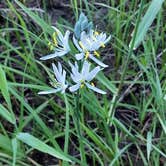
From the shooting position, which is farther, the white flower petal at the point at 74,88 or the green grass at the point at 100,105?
the green grass at the point at 100,105

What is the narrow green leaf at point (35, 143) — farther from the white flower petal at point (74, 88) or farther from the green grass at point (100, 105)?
the white flower petal at point (74, 88)

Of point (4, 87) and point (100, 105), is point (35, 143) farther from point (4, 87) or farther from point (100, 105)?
point (100, 105)

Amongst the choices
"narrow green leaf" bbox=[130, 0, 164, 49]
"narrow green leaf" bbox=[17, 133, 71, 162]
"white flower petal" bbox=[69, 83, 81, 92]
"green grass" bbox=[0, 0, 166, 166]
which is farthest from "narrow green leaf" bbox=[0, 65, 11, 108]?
"narrow green leaf" bbox=[130, 0, 164, 49]

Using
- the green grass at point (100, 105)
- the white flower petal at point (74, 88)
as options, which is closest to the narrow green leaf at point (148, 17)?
the green grass at point (100, 105)

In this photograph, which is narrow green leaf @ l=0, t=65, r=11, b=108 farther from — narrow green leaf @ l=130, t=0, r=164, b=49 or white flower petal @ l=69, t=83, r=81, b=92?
narrow green leaf @ l=130, t=0, r=164, b=49

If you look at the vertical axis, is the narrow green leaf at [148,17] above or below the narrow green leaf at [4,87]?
above

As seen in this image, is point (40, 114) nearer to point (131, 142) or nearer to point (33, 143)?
point (131, 142)

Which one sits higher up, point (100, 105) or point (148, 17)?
point (148, 17)

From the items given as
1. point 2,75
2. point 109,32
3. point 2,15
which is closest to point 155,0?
point 2,75

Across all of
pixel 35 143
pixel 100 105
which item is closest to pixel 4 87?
pixel 35 143
